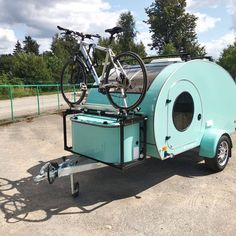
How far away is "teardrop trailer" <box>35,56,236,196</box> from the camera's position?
4666mm

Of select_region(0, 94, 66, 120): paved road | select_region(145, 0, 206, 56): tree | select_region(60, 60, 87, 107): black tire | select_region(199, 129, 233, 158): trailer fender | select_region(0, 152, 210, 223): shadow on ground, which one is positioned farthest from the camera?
select_region(145, 0, 206, 56): tree

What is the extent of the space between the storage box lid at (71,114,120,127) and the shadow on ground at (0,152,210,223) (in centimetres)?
124

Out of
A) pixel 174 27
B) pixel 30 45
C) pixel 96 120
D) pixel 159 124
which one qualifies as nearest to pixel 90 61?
pixel 96 120

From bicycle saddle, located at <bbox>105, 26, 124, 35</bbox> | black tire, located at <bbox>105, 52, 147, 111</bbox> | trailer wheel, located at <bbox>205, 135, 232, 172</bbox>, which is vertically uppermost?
bicycle saddle, located at <bbox>105, 26, 124, 35</bbox>

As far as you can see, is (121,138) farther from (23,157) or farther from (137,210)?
(23,157)

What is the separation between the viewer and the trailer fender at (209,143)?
5.80 metres

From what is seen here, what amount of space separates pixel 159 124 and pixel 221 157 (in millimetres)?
2064

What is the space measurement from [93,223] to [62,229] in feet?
1.39

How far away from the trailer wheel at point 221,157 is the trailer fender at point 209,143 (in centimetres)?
11

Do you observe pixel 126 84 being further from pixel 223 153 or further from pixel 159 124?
pixel 223 153

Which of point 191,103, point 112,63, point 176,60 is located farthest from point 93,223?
point 176,60

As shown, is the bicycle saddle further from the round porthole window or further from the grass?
the grass

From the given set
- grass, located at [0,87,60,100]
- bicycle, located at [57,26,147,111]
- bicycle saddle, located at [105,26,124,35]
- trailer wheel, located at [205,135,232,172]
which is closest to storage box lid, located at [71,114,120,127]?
bicycle, located at [57,26,147,111]

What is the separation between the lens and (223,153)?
6.23 meters
